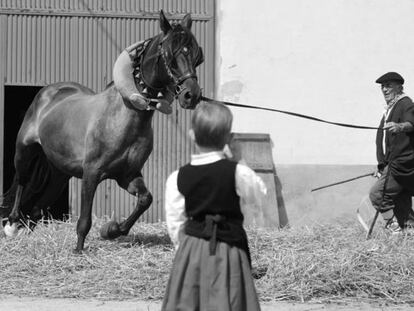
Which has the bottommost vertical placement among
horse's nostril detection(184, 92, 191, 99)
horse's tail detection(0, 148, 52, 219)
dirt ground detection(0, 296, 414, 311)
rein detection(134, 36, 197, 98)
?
dirt ground detection(0, 296, 414, 311)

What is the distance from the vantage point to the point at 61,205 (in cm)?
1349

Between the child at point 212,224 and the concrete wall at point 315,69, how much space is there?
693cm

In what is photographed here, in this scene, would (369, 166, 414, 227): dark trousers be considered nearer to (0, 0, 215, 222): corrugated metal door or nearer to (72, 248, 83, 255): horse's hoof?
(72, 248, 83, 255): horse's hoof

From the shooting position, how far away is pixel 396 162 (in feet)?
28.9

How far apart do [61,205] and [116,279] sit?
6.46 metres

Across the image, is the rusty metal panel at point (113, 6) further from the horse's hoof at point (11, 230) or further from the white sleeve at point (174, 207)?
the white sleeve at point (174, 207)

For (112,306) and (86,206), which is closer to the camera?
(112,306)

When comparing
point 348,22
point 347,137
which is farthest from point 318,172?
point 348,22

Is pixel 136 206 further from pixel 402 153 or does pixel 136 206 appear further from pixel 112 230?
pixel 402 153

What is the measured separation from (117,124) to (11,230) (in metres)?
2.19

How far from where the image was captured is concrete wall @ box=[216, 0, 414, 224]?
457 inches

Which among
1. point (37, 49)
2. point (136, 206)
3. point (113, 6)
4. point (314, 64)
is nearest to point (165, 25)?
point (136, 206)

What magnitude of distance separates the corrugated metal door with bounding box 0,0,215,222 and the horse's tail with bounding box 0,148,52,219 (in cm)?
144

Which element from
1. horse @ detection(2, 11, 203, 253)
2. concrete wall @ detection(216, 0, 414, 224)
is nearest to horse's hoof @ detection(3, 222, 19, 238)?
horse @ detection(2, 11, 203, 253)
